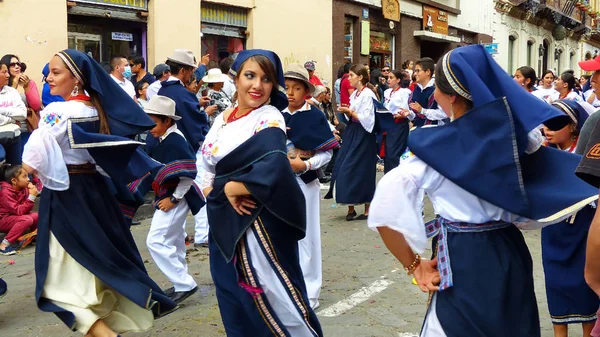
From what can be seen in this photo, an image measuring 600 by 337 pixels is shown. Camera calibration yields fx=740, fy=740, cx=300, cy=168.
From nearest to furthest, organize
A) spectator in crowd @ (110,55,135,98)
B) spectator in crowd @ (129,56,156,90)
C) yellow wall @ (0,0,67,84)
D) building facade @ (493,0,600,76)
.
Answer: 1. spectator in crowd @ (110,55,135,98)
2. yellow wall @ (0,0,67,84)
3. spectator in crowd @ (129,56,156,90)
4. building facade @ (493,0,600,76)

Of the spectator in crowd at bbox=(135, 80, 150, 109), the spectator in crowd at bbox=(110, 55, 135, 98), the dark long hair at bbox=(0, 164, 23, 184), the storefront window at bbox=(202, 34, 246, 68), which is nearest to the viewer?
the dark long hair at bbox=(0, 164, 23, 184)

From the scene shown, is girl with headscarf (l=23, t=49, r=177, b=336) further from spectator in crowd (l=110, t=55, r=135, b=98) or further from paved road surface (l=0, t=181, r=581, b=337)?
spectator in crowd (l=110, t=55, r=135, b=98)

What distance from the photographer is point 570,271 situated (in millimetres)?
4496

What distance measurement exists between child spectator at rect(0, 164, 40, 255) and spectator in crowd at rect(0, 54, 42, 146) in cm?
140

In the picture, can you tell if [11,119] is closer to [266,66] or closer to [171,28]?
[171,28]

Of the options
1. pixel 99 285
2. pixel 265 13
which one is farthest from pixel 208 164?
pixel 265 13

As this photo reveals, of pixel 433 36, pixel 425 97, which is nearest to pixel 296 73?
pixel 425 97

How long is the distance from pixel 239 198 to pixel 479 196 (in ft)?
4.47

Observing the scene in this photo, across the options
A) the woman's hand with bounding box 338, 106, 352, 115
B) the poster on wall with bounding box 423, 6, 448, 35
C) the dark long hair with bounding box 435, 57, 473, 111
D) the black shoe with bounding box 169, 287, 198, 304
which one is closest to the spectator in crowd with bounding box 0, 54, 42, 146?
the woman's hand with bounding box 338, 106, 352, 115

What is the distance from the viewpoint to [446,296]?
299cm

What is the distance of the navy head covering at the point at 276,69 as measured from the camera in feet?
13.2

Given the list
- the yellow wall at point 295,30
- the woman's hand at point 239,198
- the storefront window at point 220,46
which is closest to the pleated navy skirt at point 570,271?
the woman's hand at point 239,198

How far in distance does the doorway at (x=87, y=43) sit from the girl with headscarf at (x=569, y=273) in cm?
942

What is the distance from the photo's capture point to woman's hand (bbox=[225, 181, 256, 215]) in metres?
3.72
